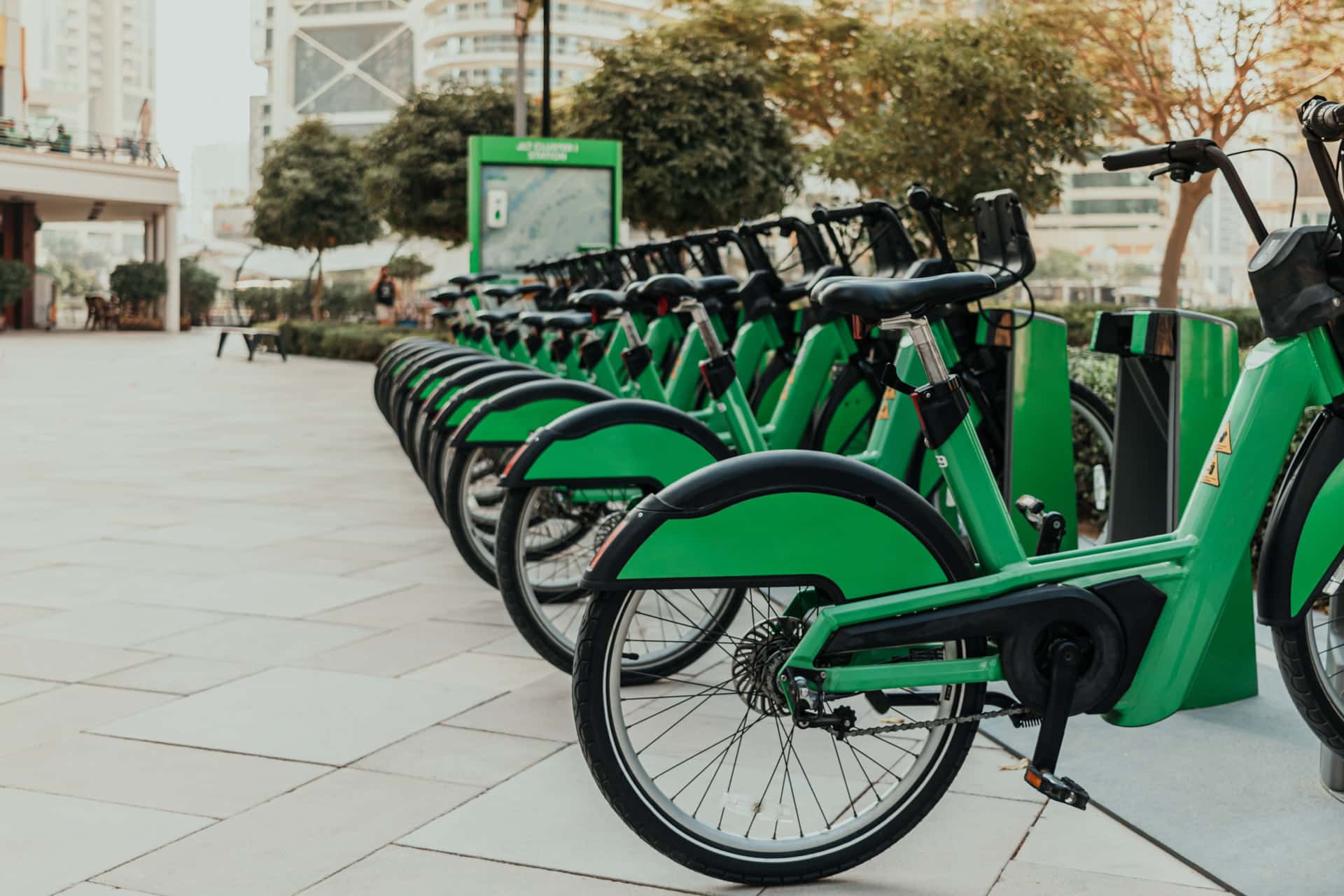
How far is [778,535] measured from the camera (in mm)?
2582

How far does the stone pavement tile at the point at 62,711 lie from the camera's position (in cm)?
357

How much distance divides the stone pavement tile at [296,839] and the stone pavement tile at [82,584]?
2304 millimetres

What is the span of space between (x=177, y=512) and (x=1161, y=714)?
5809mm

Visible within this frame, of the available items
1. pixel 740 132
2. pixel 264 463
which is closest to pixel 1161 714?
pixel 264 463

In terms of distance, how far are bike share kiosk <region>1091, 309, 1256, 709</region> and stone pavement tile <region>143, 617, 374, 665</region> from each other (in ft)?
8.29

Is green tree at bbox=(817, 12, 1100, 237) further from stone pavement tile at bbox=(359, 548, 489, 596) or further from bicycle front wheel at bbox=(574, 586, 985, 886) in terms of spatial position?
bicycle front wheel at bbox=(574, 586, 985, 886)

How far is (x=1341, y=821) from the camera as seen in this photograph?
9.88 ft

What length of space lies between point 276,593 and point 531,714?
192 cm

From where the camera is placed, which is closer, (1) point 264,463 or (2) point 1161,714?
(2) point 1161,714

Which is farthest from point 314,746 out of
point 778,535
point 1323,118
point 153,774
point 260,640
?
point 1323,118

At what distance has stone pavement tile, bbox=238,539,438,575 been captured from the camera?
19.4 ft

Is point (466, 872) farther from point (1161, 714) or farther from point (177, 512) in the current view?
point (177, 512)

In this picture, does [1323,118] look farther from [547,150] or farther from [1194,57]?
[1194,57]

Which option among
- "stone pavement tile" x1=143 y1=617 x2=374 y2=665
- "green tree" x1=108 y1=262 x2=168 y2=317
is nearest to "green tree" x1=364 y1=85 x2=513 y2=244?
"green tree" x1=108 y1=262 x2=168 y2=317
